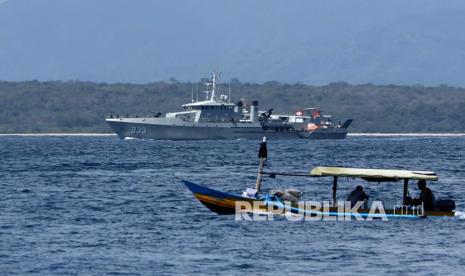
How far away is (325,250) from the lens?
1655 inches

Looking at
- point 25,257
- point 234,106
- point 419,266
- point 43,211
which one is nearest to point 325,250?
point 419,266

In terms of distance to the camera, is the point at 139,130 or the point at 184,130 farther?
the point at 139,130

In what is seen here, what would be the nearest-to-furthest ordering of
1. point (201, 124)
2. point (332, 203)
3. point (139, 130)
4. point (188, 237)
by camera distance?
point (188, 237), point (332, 203), point (201, 124), point (139, 130)

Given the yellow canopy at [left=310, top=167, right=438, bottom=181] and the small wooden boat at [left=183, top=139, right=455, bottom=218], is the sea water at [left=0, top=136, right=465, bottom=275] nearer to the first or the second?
the small wooden boat at [left=183, top=139, right=455, bottom=218]

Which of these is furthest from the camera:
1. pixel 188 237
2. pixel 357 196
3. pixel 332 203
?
pixel 332 203

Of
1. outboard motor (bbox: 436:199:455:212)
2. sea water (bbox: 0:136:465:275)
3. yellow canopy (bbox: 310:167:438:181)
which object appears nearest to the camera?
sea water (bbox: 0:136:465:275)

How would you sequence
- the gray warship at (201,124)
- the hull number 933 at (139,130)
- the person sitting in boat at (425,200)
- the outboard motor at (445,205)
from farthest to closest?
1. the hull number 933 at (139,130)
2. the gray warship at (201,124)
3. the outboard motor at (445,205)
4. the person sitting in boat at (425,200)

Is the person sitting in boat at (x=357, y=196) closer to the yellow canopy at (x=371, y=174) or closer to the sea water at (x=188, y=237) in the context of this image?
the yellow canopy at (x=371, y=174)

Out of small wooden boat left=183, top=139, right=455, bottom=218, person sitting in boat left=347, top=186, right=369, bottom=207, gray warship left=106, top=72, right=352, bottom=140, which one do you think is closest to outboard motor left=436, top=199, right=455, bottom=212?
small wooden boat left=183, top=139, right=455, bottom=218

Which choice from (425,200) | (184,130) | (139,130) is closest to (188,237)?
(425,200)

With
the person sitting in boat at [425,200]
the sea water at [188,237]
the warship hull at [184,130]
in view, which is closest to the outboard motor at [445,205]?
the person sitting in boat at [425,200]

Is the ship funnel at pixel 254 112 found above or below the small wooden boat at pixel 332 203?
above

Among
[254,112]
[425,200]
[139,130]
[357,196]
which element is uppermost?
[254,112]

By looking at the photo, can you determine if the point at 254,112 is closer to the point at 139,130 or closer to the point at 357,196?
the point at 139,130
